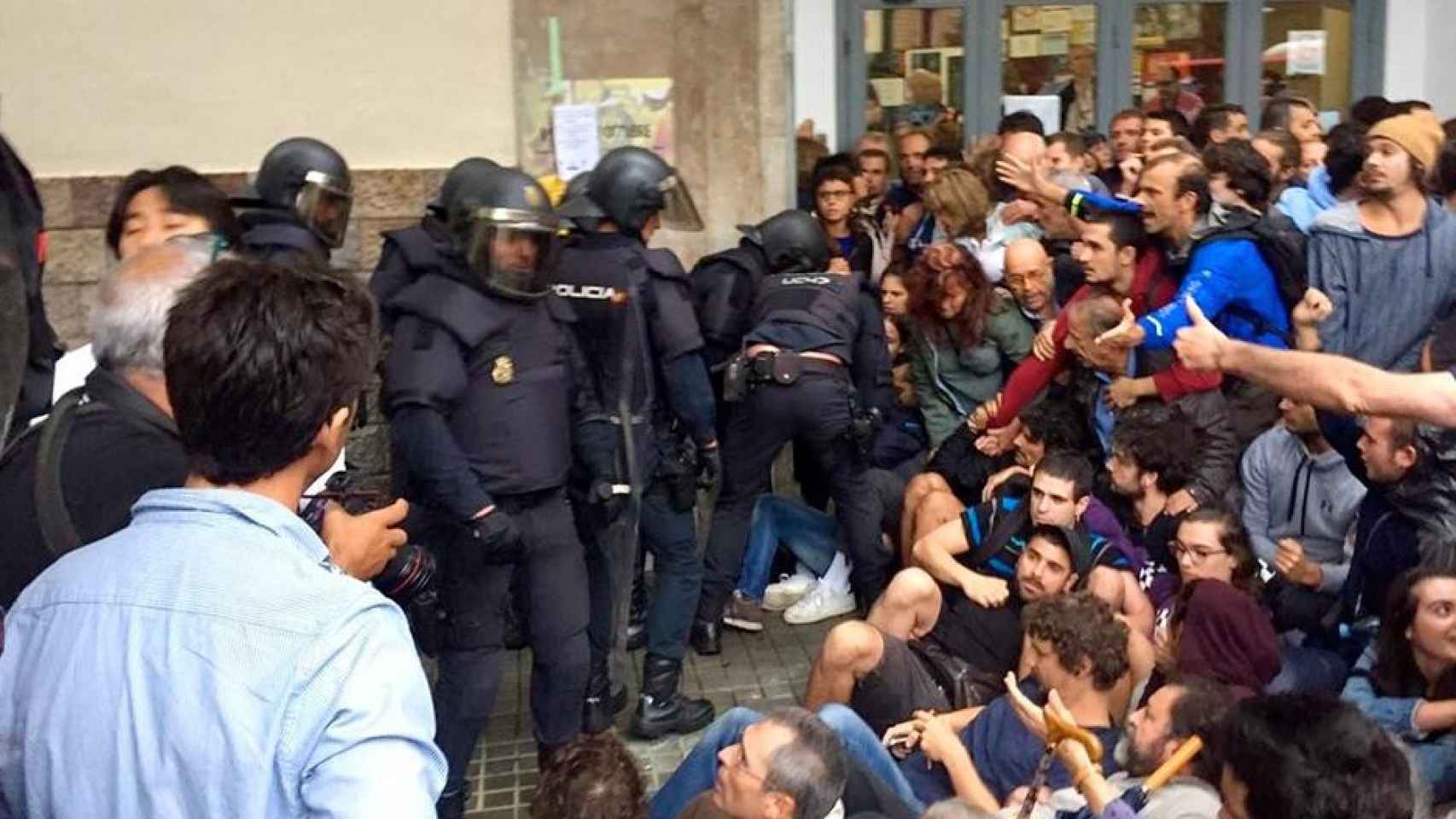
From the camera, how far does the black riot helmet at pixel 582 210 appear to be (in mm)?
5164

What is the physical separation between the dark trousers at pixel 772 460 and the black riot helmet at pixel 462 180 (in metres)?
→ 1.52

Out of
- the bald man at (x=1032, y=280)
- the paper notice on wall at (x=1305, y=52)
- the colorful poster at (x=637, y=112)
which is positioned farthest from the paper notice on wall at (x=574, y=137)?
the paper notice on wall at (x=1305, y=52)

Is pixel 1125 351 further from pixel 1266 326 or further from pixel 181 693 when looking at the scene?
pixel 181 693

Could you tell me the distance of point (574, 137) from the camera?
7211 mm

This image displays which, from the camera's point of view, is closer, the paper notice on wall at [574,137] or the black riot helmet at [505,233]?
the black riot helmet at [505,233]

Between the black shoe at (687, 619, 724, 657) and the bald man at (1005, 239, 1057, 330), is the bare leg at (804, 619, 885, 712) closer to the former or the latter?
the black shoe at (687, 619, 724, 657)

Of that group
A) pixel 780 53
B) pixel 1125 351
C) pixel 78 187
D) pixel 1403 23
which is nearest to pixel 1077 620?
pixel 1125 351

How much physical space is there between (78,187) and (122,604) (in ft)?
19.0

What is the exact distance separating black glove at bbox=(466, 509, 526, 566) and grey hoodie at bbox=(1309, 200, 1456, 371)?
2.55 metres

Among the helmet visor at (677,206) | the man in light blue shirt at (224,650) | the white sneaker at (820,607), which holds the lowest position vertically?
the white sneaker at (820,607)

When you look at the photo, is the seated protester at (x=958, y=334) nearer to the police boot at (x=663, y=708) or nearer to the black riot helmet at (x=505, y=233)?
the police boot at (x=663, y=708)

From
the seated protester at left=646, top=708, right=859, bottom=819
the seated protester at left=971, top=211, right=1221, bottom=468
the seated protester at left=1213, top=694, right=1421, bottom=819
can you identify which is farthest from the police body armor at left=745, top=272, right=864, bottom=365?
the seated protester at left=1213, top=694, right=1421, bottom=819

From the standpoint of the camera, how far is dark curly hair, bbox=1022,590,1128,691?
155 inches

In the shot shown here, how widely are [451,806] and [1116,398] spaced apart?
99.9 inches
